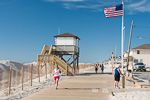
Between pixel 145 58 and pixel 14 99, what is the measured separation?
2336 inches

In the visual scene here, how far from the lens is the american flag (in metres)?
24.8

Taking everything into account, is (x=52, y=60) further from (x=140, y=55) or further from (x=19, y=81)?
(x=140, y=55)

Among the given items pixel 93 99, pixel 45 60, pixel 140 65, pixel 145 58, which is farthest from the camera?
pixel 145 58

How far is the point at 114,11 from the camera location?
82.6 ft

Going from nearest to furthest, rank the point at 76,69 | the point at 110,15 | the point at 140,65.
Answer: the point at 110,15
the point at 76,69
the point at 140,65

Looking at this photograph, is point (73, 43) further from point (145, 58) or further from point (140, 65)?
point (145, 58)

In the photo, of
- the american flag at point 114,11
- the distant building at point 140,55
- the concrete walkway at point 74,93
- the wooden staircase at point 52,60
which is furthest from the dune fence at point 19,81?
the distant building at point 140,55

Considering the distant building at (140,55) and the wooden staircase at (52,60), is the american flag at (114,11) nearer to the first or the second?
the wooden staircase at (52,60)

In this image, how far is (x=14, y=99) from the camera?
1138cm

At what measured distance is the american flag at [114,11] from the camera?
2478 centimetres

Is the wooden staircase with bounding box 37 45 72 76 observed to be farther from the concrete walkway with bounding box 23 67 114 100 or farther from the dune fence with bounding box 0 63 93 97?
the concrete walkway with bounding box 23 67 114 100

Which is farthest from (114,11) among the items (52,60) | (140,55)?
(140,55)

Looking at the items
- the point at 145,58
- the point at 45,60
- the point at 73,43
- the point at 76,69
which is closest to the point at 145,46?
the point at 145,58

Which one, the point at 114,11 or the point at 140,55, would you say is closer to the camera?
the point at 114,11
